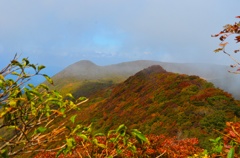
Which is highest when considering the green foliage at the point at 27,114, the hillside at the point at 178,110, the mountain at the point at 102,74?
the green foliage at the point at 27,114

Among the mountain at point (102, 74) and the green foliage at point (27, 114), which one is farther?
the mountain at point (102, 74)

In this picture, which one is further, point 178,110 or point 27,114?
point 178,110

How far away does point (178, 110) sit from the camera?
2598 centimetres

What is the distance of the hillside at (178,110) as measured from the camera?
21.3 m

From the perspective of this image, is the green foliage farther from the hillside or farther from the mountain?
the mountain

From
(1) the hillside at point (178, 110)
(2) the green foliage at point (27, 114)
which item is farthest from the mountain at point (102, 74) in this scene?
(2) the green foliage at point (27, 114)

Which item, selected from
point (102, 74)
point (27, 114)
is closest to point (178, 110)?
point (27, 114)

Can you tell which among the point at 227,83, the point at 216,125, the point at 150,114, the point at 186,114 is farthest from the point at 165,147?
the point at 227,83

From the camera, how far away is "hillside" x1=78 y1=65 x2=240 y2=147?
21344 mm

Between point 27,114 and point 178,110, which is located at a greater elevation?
point 27,114

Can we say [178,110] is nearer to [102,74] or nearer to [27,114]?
[27,114]

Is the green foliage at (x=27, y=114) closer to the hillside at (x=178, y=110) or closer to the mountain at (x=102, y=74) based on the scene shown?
the hillside at (x=178, y=110)

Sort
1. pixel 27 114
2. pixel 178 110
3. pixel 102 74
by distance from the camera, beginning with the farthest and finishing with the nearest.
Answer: pixel 102 74
pixel 178 110
pixel 27 114

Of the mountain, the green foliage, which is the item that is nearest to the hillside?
the green foliage
